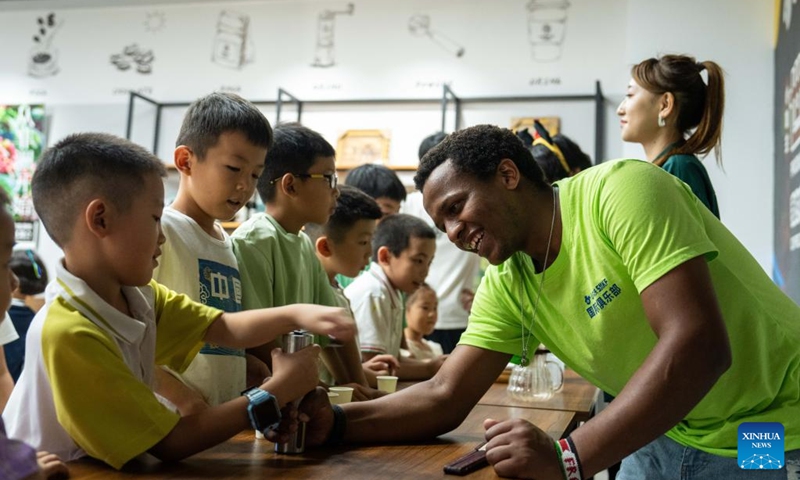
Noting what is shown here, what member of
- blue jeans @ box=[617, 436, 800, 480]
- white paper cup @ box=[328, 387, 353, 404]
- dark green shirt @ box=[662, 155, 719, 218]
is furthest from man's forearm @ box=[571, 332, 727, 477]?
dark green shirt @ box=[662, 155, 719, 218]

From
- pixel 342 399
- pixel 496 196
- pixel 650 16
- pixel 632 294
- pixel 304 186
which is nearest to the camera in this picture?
pixel 632 294

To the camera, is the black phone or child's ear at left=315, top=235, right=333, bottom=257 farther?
child's ear at left=315, top=235, right=333, bottom=257

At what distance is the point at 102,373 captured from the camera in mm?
1105

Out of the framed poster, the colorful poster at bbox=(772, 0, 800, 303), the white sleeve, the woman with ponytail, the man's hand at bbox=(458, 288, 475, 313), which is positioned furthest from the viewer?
the framed poster

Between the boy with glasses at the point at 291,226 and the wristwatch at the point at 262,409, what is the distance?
0.68 metres

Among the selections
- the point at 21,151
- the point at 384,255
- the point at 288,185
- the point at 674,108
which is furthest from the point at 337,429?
the point at 21,151

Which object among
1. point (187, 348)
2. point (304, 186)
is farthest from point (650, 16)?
point (187, 348)

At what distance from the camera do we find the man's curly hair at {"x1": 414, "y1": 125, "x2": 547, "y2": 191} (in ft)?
4.92

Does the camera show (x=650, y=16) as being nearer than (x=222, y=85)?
Yes

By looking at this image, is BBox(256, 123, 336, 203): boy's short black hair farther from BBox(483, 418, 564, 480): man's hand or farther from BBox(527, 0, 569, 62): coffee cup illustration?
BBox(527, 0, 569, 62): coffee cup illustration

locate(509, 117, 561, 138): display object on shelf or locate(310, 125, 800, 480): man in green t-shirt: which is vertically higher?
locate(509, 117, 561, 138): display object on shelf

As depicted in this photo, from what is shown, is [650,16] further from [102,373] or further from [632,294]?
[102,373]

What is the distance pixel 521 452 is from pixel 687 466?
47 centimetres

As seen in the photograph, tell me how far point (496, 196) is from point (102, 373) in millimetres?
753
